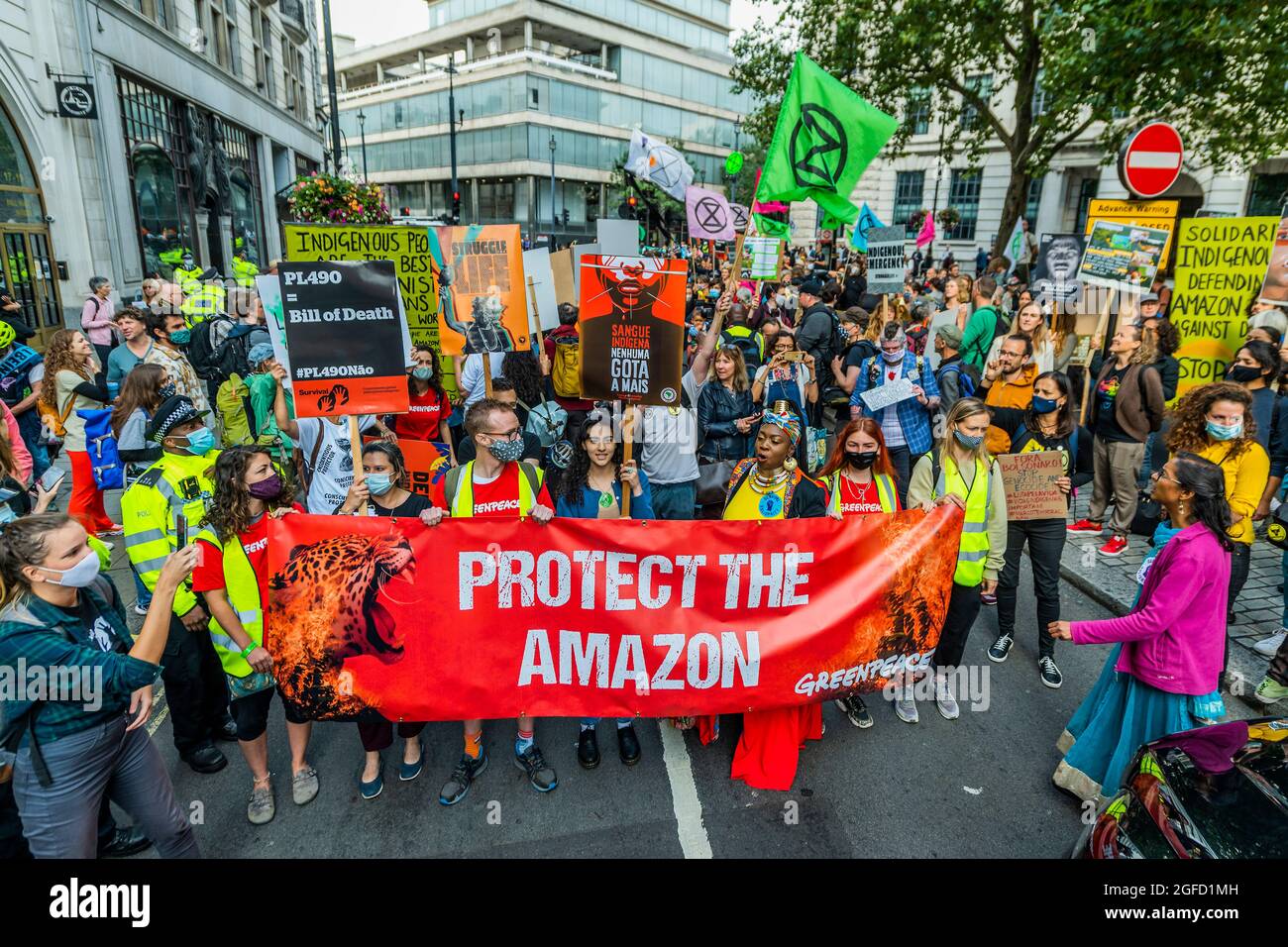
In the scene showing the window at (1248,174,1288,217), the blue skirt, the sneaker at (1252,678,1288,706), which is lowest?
the sneaker at (1252,678,1288,706)

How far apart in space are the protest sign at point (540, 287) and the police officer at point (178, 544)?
3.06 metres

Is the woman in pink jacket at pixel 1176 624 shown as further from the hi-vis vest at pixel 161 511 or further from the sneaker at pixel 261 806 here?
the hi-vis vest at pixel 161 511

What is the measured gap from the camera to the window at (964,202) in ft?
123

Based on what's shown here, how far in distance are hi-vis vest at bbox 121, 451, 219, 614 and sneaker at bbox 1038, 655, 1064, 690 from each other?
17.9ft

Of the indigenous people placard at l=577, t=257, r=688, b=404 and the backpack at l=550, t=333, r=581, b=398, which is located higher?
the indigenous people placard at l=577, t=257, r=688, b=404

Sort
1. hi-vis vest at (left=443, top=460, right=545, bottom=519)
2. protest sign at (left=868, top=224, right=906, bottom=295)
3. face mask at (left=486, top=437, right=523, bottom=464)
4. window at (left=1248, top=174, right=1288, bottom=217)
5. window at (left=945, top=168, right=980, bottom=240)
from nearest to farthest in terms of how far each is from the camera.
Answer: face mask at (left=486, top=437, right=523, bottom=464) < hi-vis vest at (left=443, top=460, right=545, bottom=519) < protest sign at (left=868, top=224, right=906, bottom=295) < window at (left=1248, top=174, right=1288, bottom=217) < window at (left=945, top=168, right=980, bottom=240)

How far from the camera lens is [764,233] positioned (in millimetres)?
9734

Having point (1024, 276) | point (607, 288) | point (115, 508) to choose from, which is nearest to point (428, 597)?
point (607, 288)

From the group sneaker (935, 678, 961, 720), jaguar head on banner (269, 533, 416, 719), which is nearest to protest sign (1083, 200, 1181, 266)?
sneaker (935, 678, 961, 720)

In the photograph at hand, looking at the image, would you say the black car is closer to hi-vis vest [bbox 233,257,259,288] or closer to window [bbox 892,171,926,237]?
hi-vis vest [bbox 233,257,259,288]

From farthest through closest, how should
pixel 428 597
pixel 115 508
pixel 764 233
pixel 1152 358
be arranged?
pixel 764 233
pixel 115 508
pixel 1152 358
pixel 428 597

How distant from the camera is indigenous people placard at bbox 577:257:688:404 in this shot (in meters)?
4.47
